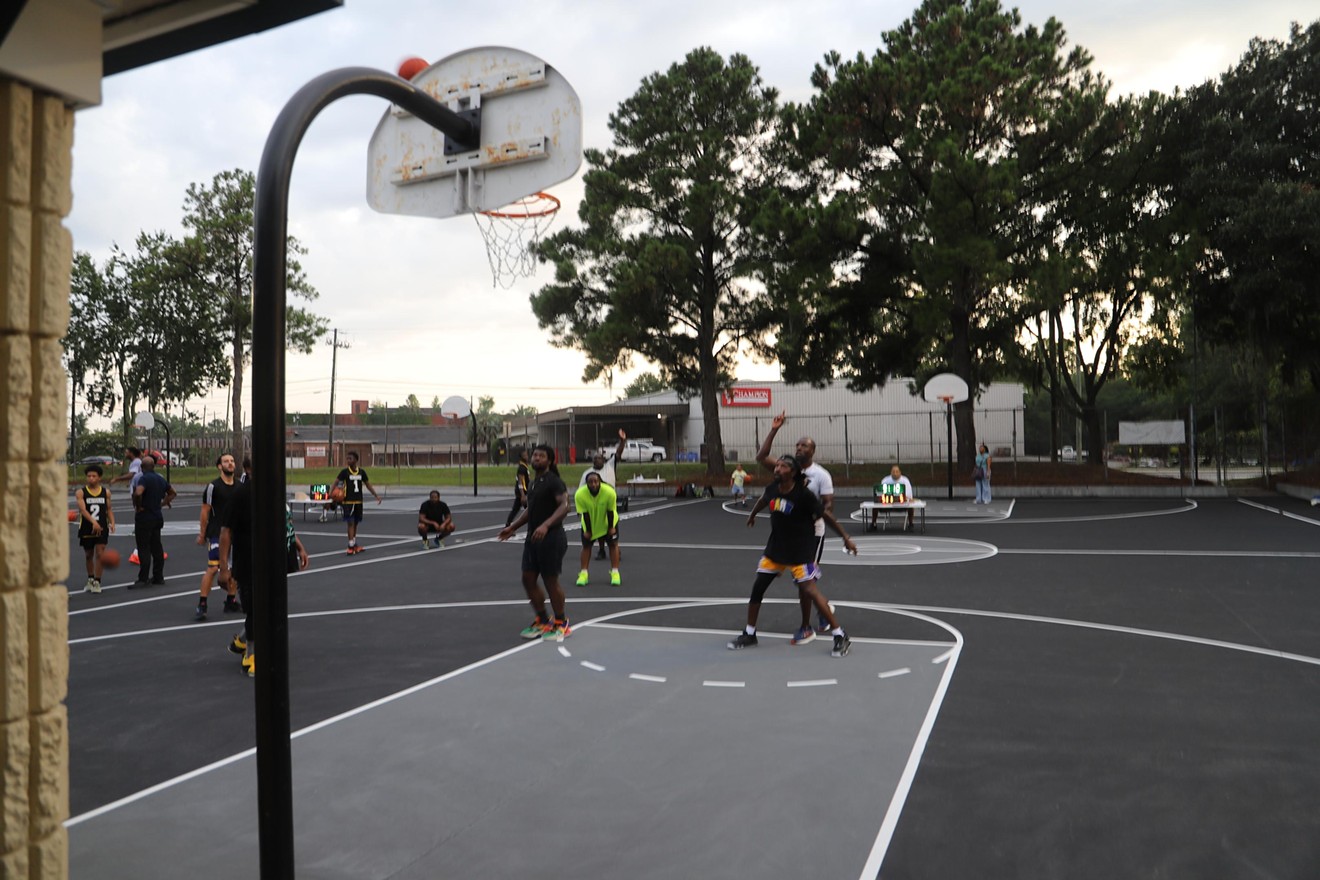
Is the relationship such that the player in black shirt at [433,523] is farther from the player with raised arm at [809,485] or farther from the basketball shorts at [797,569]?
the basketball shorts at [797,569]

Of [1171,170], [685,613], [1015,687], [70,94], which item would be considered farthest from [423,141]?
[1171,170]

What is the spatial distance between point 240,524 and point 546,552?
2.69 meters

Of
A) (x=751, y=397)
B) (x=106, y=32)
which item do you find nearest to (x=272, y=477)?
(x=106, y=32)

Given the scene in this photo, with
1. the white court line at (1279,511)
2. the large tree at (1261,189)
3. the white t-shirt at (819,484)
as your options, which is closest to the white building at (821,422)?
the large tree at (1261,189)

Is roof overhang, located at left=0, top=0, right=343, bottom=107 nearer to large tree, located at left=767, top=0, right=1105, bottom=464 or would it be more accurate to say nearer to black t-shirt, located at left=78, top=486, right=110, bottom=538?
black t-shirt, located at left=78, top=486, right=110, bottom=538

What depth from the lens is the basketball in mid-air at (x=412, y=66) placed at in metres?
4.59

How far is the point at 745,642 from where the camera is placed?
8320 millimetres

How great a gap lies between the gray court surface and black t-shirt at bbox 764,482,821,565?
80 centimetres

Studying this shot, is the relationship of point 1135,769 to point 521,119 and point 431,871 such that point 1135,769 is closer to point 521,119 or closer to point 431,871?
point 431,871

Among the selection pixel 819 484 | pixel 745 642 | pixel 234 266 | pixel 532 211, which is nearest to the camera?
pixel 532 211

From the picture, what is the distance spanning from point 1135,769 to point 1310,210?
25.8 metres

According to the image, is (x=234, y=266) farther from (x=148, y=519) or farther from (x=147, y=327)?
(x=148, y=519)

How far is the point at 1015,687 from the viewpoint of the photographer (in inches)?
270

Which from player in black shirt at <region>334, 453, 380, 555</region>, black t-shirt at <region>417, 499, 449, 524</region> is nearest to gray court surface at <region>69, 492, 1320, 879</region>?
player in black shirt at <region>334, 453, 380, 555</region>
